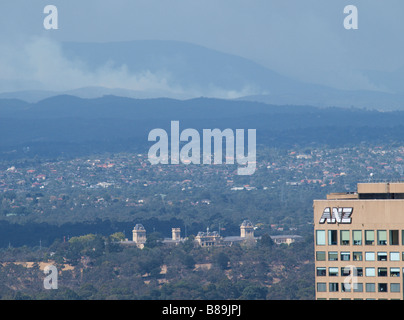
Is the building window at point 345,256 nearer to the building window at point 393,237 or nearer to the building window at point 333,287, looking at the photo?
the building window at point 333,287

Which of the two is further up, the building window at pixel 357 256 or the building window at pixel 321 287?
the building window at pixel 357 256

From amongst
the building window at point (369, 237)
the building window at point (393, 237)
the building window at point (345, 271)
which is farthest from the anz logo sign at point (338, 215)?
the building window at point (345, 271)

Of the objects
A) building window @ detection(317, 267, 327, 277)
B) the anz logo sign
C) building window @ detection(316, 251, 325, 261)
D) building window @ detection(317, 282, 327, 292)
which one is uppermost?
the anz logo sign

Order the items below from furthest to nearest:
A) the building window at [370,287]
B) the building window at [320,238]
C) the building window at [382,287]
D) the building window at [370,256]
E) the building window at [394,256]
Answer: the building window at [320,238] → the building window at [370,256] → the building window at [394,256] → the building window at [370,287] → the building window at [382,287]

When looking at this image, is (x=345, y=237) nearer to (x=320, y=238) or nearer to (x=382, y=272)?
(x=320, y=238)

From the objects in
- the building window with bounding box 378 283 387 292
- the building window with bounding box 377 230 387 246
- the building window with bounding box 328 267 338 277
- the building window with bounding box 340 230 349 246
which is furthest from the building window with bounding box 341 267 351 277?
the building window with bounding box 377 230 387 246

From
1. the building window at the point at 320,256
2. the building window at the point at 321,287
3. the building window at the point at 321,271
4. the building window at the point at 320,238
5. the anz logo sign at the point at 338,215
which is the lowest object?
the building window at the point at 321,287

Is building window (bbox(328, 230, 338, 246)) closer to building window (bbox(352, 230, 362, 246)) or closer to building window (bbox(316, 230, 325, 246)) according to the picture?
building window (bbox(316, 230, 325, 246))
